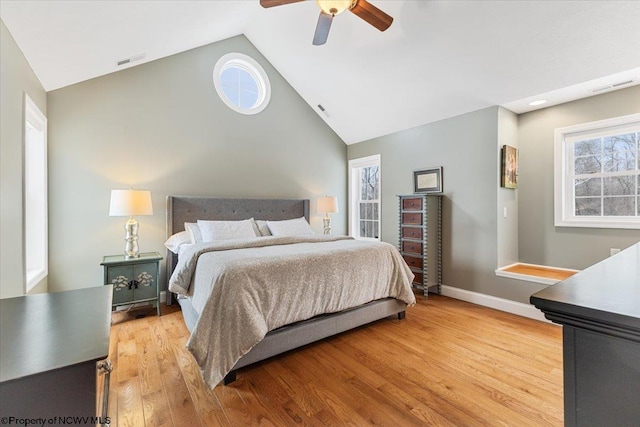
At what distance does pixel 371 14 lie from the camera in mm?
2377

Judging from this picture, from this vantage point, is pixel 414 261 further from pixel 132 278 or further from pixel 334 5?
pixel 132 278

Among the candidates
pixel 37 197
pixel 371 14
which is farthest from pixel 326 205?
pixel 37 197

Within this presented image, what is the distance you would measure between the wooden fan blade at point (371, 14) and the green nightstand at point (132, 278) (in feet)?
10.3

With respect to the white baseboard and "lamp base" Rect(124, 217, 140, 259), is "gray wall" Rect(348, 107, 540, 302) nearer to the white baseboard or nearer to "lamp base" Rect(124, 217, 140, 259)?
the white baseboard

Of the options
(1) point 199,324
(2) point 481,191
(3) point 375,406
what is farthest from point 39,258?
(2) point 481,191

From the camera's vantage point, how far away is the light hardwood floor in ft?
5.35

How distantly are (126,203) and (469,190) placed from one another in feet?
13.3

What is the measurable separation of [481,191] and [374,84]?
200 centimetres

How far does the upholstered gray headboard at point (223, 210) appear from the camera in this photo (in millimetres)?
3592

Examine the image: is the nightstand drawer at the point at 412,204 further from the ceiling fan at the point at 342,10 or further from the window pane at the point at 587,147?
the ceiling fan at the point at 342,10

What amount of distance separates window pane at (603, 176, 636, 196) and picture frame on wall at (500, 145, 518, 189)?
2.76 ft

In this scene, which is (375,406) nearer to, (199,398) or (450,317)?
(199,398)

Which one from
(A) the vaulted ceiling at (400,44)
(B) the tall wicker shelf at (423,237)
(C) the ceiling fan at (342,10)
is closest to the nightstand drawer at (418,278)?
(B) the tall wicker shelf at (423,237)

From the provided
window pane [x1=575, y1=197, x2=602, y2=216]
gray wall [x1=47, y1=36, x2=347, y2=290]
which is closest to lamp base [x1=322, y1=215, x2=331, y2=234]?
gray wall [x1=47, y1=36, x2=347, y2=290]
